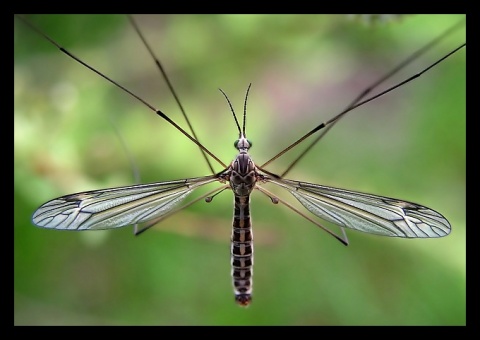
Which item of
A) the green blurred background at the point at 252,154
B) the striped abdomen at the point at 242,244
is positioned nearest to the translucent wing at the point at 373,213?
the striped abdomen at the point at 242,244

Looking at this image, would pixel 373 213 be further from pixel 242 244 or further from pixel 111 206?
pixel 111 206

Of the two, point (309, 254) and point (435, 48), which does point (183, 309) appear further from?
point (435, 48)

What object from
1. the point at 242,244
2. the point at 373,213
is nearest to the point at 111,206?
the point at 242,244

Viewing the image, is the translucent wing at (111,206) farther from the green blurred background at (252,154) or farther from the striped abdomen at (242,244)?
the green blurred background at (252,154)

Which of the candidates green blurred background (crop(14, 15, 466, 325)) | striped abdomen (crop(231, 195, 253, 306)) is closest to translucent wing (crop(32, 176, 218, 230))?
striped abdomen (crop(231, 195, 253, 306))
